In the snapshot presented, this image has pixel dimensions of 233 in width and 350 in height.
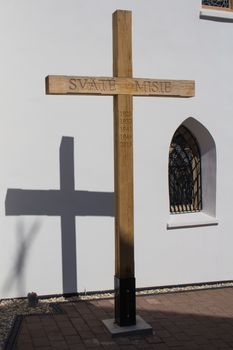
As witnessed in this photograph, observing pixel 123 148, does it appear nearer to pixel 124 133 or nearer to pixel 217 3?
pixel 124 133

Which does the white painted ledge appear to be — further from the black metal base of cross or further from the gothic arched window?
the black metal base of cross

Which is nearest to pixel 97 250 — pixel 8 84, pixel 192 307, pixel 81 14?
pixel 192 307

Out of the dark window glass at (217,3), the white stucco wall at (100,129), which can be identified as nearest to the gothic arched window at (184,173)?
the white stucco wall at (100,129)

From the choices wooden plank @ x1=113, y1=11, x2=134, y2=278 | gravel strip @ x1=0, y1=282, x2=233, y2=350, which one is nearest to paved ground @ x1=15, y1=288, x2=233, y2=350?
gravel strip @ x1=0, y1=282, x2=233, y2=350

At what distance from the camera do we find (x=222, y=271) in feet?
25.5

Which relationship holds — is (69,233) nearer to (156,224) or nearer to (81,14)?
(156,224)

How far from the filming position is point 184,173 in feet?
26.1

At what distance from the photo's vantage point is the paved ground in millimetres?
5195

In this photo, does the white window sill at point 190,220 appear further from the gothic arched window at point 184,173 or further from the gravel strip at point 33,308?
the gravel strip at point 33,308

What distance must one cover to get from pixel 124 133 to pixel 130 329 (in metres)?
2.06

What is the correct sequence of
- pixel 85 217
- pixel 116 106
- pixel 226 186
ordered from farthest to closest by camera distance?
pixel 226 186 → pixel 85 217 → pixel 116 106

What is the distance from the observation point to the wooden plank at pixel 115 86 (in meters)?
5.02

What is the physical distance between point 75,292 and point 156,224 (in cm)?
148

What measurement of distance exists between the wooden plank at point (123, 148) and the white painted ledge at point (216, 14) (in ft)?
8.09
